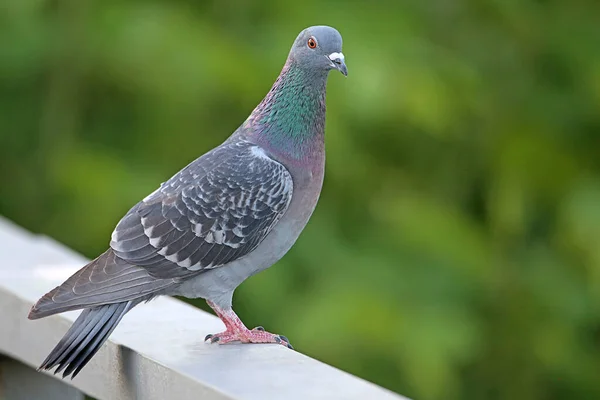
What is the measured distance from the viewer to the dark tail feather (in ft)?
7.28

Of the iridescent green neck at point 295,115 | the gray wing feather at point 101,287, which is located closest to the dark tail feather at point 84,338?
the gray wing feather at point 101,287

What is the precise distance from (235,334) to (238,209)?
0.99ft

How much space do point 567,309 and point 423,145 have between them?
39.7 inches

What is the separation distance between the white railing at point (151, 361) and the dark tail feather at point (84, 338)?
0.15 feet

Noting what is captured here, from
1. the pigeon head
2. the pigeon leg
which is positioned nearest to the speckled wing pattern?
the pigeon leg

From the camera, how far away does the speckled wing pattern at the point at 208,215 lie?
8.30 feet

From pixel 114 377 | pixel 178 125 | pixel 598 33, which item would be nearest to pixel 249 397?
pixel 114 377

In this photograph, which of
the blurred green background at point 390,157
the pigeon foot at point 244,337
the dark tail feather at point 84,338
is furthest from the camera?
the blurred green background at point 390,157

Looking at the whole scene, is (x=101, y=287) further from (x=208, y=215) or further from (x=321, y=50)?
(x=321, y=50)

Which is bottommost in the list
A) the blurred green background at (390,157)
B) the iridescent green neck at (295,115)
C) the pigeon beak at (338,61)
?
the blurred green background at (390,157)

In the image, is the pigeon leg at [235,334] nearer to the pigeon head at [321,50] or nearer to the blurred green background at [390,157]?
the pigeon head at [321,50]

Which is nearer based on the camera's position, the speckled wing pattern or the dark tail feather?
the dark tail feather

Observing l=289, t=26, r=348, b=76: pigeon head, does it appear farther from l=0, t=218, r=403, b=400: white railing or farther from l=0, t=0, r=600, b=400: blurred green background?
l=0, t=0, r=600, b=400: blurred green background

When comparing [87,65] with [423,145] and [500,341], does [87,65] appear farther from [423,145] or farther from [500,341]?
[500,341]
